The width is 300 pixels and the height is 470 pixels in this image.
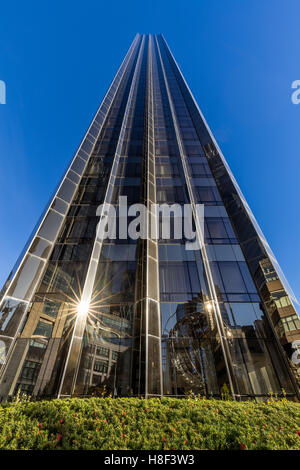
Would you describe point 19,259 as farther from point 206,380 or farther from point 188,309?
point 206,380

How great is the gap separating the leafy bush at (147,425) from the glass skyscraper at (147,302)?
4.04 meters

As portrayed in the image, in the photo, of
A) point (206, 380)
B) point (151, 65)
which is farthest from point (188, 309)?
point (151, 65)

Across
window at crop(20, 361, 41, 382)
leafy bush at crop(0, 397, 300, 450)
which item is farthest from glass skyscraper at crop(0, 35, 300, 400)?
leafy bush at crop(0, 397, 300, 450)

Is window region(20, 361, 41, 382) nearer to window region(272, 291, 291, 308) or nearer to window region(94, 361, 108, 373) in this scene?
window region(94, 361, 108, 373)

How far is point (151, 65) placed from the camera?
4866cm

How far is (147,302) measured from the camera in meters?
11.0

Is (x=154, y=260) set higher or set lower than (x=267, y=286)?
higher

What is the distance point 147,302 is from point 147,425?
21.4 ft

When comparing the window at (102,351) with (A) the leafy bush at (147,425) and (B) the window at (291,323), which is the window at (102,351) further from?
(B) the window at (291,323)

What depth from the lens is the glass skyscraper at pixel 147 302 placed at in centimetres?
920

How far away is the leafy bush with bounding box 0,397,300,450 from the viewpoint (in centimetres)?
390

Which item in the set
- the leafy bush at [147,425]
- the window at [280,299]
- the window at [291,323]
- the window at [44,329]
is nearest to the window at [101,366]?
the window at [44,329]
